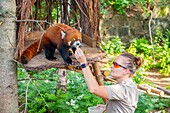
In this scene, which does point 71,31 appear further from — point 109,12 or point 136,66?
point 109,12

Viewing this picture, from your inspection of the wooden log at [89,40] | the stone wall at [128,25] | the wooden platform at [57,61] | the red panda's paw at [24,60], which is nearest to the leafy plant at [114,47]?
the stone wall at [128,25]

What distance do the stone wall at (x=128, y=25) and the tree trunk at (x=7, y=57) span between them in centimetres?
675

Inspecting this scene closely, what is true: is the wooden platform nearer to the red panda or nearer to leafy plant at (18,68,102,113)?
the red panda

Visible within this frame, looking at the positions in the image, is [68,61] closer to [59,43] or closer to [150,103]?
[59,43]

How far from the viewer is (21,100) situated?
15.4ft

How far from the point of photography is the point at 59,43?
312 cm

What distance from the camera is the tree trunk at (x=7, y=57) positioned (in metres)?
2.47

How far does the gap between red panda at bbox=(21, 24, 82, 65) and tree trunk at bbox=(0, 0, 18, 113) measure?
289mm

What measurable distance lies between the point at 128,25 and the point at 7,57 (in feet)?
23.7

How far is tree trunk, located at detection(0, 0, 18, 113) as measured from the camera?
2469 millimetres

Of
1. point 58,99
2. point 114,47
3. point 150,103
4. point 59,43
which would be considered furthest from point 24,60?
point 114,47

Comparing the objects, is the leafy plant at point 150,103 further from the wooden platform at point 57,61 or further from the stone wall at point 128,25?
the stone wall at point 128,25

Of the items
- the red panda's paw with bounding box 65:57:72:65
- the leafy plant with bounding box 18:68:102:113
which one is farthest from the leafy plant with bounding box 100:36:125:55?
the red panda's paw with bounding box 65:57:72:65

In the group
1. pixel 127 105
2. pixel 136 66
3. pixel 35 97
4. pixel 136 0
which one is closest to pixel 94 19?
pixel 136 66
